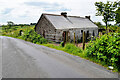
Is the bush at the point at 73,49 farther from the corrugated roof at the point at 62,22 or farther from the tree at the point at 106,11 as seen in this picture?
the tree at the point at 106,11

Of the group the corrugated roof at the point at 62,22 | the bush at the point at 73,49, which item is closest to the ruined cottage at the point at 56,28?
the corrugated roof at the point at 62,22

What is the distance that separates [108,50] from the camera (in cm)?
575

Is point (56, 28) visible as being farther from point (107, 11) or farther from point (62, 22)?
point (107, 11)

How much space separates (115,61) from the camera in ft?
17.8

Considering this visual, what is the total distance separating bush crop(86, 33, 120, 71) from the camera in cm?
529

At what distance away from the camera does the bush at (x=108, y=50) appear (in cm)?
529

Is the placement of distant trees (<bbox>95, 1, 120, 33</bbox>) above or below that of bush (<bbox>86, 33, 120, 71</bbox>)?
above

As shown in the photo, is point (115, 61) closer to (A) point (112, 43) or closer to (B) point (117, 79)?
(A) point (112, 43)

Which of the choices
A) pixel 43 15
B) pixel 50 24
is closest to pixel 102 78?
pixel 50 24

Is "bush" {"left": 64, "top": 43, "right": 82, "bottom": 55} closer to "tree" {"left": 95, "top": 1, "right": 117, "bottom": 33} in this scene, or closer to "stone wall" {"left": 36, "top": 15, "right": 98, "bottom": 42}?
"stone wall" {"left": 36, "top": 15, "right": 98, "bottom": 42}

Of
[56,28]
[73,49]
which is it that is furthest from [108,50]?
[56,28]

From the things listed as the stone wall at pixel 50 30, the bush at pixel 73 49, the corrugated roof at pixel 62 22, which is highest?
the corrugated roof at pixel 62 22

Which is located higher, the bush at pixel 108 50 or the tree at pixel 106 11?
the tree at pixel 106 11

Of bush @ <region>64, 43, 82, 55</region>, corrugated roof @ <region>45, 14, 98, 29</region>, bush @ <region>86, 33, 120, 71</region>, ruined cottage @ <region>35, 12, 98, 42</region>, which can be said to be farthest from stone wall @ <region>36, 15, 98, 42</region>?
bush @ <region>86, 33, 120, 71</region>
